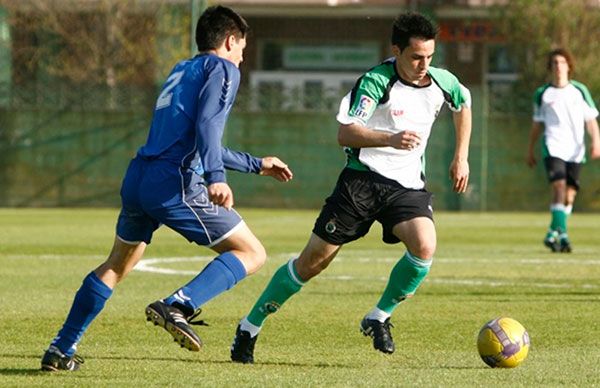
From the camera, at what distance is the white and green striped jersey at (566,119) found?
1730 cm

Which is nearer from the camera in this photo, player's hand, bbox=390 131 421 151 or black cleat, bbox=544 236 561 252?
player's hand, bbox=390 131 421 151

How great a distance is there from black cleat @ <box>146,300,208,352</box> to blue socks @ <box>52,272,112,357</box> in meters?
0.65

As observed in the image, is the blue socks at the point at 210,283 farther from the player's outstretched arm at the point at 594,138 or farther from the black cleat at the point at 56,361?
the player's outstretched arm at the point at 594,138

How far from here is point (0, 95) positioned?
27.8 meters

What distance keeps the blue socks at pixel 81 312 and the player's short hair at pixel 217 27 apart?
A: 1.33 metres

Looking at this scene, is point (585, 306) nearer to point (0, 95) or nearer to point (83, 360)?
point (83, 360)

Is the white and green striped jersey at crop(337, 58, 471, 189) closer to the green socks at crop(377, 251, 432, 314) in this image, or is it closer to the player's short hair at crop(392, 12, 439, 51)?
the player's short hair at crop(392, 12, 439, 51)

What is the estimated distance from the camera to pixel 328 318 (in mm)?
10359

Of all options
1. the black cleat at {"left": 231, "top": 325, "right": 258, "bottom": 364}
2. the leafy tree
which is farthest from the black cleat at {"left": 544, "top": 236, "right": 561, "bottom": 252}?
the leafy tree

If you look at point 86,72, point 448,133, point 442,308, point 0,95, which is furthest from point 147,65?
point 442,308

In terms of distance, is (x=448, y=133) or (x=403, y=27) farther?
(x=448, y=133)

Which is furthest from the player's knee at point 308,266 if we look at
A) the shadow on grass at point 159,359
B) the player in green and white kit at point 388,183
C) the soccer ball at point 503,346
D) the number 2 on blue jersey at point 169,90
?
the number 2 on blue jersey at point 169,90

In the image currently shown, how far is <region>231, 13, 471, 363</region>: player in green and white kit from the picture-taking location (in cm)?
830

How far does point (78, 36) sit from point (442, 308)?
23.9m
